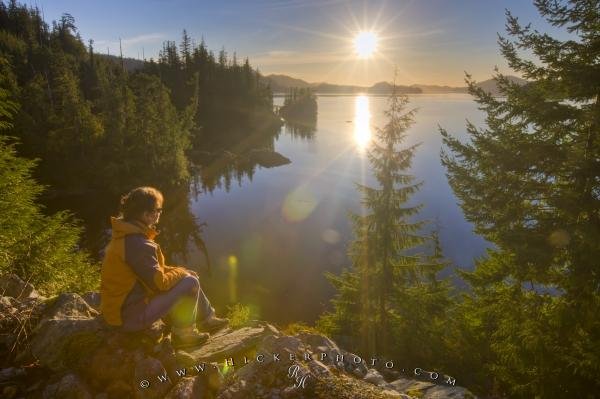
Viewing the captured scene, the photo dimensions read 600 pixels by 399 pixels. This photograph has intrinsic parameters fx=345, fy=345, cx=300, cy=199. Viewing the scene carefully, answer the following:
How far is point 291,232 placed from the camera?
34.4m

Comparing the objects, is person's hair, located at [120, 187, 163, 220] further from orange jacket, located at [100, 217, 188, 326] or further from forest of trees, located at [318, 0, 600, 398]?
forest of trees, located at [318, 0, 600, 398]

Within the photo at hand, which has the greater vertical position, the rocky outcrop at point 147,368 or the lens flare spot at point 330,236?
the rocky outcrop at point 147,368

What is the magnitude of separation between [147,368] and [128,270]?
4.62 feet

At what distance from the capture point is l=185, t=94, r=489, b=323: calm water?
2392 centimetres

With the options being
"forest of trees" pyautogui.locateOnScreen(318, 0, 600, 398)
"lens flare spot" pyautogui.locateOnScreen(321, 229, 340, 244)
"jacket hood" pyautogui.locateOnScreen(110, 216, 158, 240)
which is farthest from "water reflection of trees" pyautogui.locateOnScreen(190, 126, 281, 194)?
"jacket hood" pyautogui.locateOnScreen(110, 216, 158, 240)

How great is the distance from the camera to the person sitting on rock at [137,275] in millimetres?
4801

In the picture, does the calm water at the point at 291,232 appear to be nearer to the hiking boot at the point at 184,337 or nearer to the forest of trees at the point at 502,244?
the forest of trees at the point at 502,244

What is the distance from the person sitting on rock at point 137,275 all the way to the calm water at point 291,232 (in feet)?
46.1

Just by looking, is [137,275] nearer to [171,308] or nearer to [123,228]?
[123,228]

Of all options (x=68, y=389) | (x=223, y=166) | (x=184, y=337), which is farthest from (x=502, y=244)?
(x=223, y=166)

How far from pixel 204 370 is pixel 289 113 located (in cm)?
14099

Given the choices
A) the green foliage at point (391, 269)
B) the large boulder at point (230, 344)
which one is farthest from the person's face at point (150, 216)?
the green foliage at point (391, 269)
